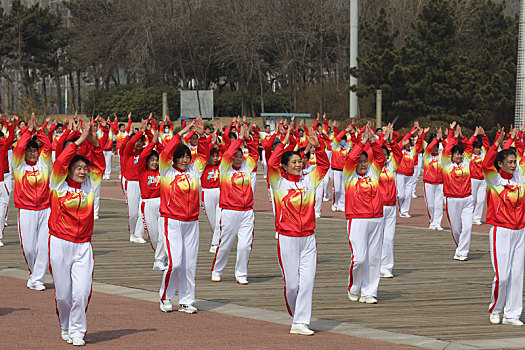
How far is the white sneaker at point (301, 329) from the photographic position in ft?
30.6

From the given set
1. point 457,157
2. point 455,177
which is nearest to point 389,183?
point 455,177

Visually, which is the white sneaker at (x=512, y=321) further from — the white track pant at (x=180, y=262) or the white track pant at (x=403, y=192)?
the white track pant at (x=403, y=192)

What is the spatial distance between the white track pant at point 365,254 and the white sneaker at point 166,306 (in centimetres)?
246

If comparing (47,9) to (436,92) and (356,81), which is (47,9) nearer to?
(356,81)

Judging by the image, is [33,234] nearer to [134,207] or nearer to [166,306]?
[166,306]

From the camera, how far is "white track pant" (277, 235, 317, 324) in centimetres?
941

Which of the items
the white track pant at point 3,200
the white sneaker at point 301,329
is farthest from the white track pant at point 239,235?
the white track pant at point 3,200

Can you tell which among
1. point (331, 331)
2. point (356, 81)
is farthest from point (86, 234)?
point (356, 81)

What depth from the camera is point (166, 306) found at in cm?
1051

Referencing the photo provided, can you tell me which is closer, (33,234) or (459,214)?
(33,234)

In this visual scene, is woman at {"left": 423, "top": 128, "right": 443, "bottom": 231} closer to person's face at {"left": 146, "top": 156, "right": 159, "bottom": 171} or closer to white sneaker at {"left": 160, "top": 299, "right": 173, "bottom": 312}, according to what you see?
person's face at {"left": 146, "top": 156, "right": 159, "bottom": 171}

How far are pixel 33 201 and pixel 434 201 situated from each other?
32.3 feet

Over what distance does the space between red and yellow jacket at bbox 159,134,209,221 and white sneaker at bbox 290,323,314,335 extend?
6.69 ft

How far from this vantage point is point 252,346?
343 inches
